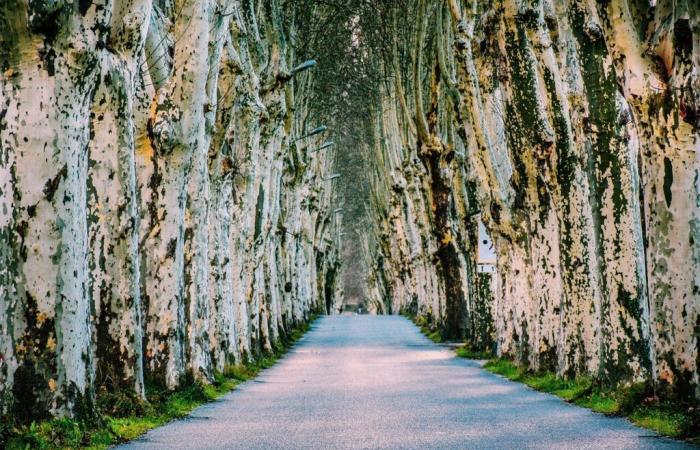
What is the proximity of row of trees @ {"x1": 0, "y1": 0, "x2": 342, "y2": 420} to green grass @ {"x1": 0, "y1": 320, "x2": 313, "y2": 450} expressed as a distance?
20cm

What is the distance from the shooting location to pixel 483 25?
20438mm

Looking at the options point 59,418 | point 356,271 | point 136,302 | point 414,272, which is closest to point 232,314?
point 136,302

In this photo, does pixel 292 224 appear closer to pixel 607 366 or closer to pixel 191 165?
pixel 191 165

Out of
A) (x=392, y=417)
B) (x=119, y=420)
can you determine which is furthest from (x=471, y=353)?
(x=119, y=420)

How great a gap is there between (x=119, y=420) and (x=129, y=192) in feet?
8.73

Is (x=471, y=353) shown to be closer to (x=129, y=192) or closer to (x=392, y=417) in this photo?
(x=392, y=417)

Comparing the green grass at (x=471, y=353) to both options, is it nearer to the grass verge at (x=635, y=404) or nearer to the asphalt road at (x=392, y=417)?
the asphalt road at (x=392, y=417)

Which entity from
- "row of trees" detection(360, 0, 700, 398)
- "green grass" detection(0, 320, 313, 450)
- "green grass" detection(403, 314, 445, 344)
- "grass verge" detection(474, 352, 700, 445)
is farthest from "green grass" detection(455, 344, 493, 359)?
"grass verge" detection(474, 352, 700, 445)

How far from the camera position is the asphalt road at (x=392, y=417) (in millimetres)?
10289

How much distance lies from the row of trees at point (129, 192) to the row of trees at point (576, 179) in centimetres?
A: 476

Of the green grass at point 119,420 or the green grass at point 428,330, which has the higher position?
the green grass at point 428,330

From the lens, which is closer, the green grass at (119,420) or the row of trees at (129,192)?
the green grass at (119,420)

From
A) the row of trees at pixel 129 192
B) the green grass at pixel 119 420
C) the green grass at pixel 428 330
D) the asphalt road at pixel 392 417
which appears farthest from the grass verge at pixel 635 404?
the green grass at pixel 428 330

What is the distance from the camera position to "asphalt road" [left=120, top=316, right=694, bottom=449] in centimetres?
1029
